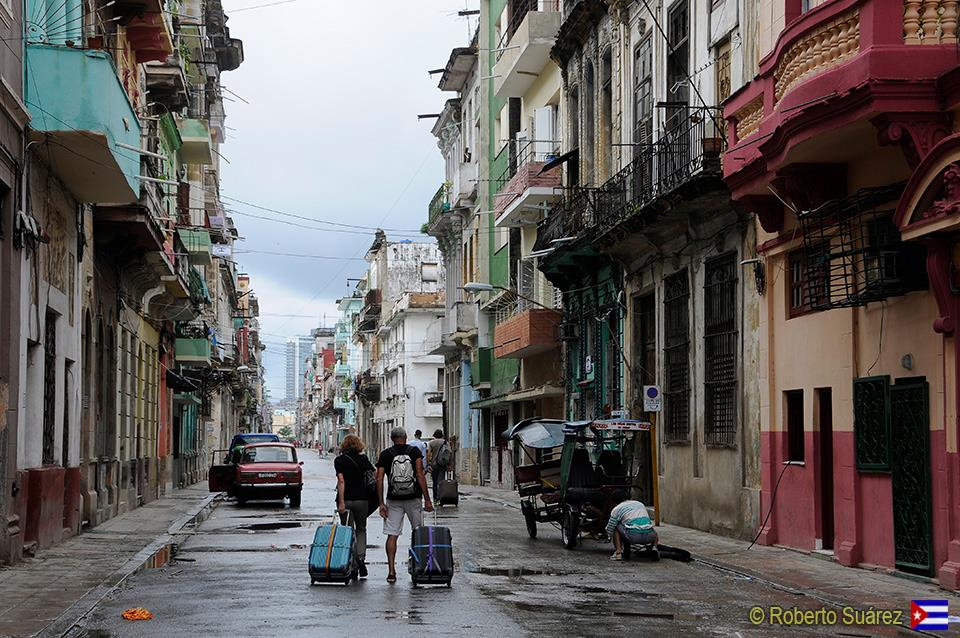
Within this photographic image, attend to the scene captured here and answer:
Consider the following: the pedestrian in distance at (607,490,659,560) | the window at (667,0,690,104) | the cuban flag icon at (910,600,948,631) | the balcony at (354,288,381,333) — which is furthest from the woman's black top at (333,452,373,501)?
the balcony at (354,288,381,333)

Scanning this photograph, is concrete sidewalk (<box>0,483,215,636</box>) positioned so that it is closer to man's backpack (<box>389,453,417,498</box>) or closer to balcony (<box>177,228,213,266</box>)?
man's backpack (<box>389,453,417,498</box>)

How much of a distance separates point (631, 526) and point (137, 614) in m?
7.01

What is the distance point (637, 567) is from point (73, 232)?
1098cm

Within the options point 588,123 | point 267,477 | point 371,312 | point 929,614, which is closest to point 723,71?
point 588,123

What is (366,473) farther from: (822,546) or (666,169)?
(666,169)

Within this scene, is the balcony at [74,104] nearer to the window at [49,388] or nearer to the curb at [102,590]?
the window at [49,388]

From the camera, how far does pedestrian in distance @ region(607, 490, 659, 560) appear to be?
17.1 meters

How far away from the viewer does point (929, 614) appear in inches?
475

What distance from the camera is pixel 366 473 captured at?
16000mm

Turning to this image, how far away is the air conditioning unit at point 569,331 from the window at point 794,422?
565 inches

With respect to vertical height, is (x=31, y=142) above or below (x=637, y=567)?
above

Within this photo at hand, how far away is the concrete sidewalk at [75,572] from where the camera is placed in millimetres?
11969

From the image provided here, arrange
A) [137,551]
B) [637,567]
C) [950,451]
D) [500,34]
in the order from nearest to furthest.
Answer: [950,451] < [637,567] < [137,551] < [500,34]

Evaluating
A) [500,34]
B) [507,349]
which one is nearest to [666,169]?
[507,349]
